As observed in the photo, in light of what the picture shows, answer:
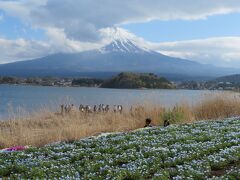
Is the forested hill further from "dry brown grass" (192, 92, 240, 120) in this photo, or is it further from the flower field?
the flower field

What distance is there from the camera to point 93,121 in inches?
728

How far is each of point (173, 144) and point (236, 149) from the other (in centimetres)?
168

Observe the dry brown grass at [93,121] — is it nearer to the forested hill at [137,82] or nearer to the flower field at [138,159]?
the flower field at [138,159]

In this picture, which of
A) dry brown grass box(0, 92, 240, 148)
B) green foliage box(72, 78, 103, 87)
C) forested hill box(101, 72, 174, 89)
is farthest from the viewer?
green foliage box(72, 78, 103, 87)

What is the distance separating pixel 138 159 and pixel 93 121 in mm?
9614

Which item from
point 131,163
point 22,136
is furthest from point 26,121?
point 131,163

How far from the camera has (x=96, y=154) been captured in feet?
31.6

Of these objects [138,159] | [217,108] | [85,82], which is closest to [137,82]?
[85,82]

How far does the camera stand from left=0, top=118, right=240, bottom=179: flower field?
25.8 feet

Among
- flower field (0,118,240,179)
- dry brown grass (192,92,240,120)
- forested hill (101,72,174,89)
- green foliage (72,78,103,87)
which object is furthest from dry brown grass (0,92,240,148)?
green foliage (72,78,103,87)

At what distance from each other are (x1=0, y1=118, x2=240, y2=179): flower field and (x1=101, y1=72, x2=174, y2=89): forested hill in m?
63.8

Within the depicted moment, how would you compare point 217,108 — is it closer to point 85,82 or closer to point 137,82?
point 137,82

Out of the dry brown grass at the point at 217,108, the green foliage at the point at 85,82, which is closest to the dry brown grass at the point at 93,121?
the dry brown grass at the point at 217,108

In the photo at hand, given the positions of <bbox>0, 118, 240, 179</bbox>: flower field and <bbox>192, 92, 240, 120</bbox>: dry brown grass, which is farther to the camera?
<bbox>192, 92, 240, 120</bbox>: dry brown grass
